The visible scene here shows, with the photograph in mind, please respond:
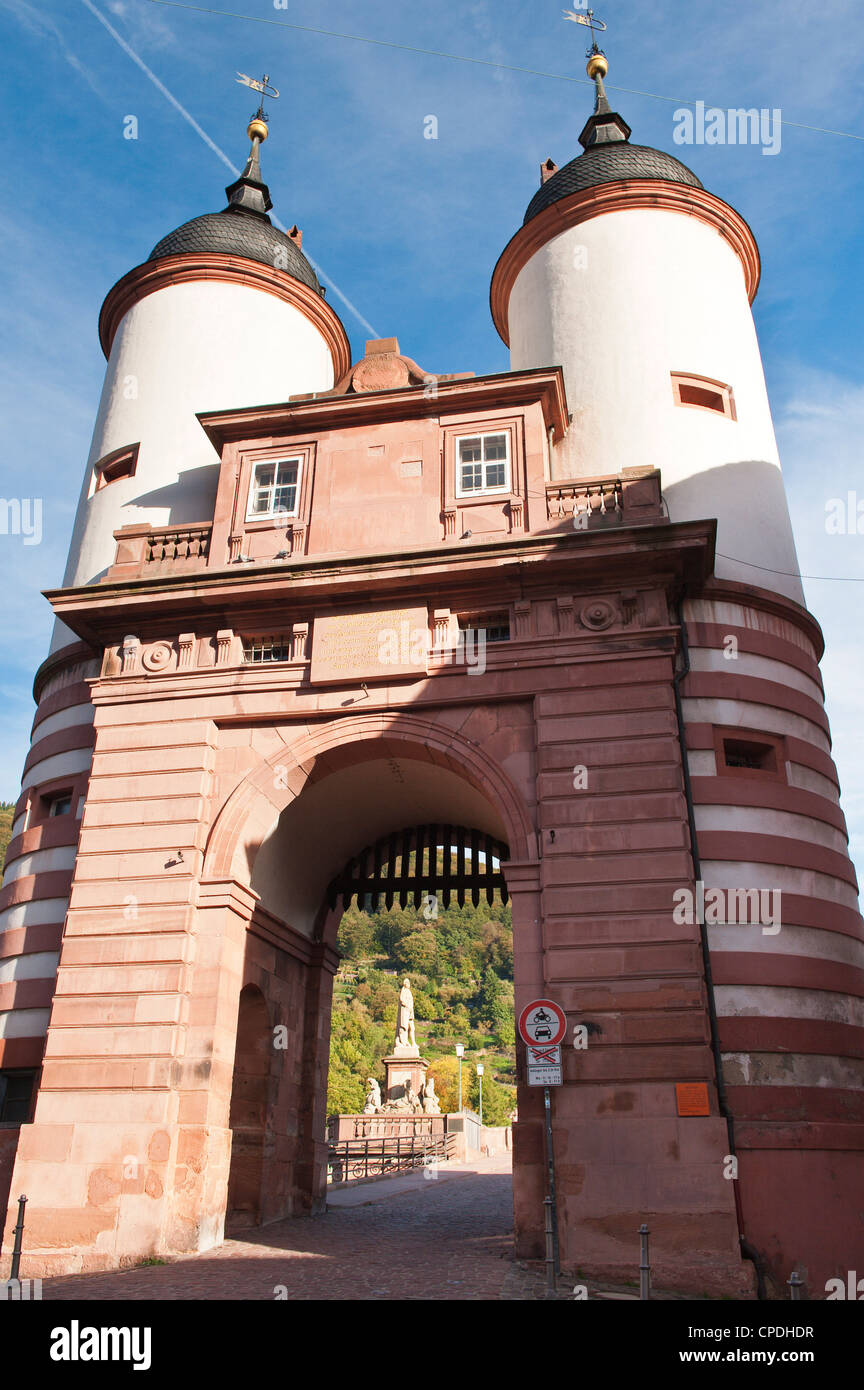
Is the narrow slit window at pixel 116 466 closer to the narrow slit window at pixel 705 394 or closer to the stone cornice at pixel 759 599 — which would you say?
the narrow slit window at pixel 705 394

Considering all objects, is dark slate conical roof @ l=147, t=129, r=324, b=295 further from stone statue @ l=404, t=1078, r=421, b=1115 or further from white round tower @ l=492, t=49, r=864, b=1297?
stone statue @ l=404, t=1078, r=421, b=1115

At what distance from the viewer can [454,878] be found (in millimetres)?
19875

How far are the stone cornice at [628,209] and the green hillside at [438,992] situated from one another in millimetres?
71510

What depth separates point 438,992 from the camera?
432ft

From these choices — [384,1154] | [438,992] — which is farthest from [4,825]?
[384,1154]

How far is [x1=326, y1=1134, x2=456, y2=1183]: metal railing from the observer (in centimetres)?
3212

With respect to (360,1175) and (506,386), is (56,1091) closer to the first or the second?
(506,386)

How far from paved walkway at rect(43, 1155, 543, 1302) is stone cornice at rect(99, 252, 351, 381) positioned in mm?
18599

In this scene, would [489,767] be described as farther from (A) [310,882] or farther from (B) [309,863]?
(A) [310,882]

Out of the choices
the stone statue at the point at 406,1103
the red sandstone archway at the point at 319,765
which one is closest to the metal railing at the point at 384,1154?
the stone statue at the point at 406,1103

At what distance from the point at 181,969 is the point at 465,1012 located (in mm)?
119397

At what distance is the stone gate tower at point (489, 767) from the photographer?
13297mm

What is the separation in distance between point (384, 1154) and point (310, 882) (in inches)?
738

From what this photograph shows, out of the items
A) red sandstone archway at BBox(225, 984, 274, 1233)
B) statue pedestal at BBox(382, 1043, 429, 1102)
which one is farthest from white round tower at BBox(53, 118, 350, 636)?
statue pedestal at BBox(382, 1043, 429, 1102)
